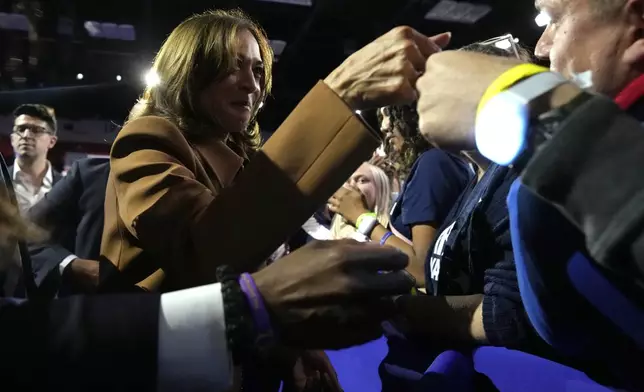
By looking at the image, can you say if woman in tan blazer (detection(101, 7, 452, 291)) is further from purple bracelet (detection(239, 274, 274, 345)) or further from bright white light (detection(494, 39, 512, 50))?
bright white light (detection(494, 39, 512, 50))

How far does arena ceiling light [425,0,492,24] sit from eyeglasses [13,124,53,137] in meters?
4.94

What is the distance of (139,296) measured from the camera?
64 centimetres

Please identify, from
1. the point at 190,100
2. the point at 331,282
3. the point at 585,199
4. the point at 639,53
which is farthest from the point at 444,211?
the point at 585,199

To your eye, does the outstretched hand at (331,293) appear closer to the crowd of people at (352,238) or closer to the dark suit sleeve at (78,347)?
the crowd of people at (352,238)

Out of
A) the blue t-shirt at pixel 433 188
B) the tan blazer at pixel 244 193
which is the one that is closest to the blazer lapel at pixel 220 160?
the tan blazer at pixel 244 193

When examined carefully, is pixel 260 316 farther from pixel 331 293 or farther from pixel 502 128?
pixel 502 128

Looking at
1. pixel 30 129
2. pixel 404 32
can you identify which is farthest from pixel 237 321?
pixel 30 129

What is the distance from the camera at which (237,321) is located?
2.06 feet

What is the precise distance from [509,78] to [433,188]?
122 cm

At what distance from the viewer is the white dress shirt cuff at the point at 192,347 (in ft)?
2.00

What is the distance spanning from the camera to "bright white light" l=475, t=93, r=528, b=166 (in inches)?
22.2

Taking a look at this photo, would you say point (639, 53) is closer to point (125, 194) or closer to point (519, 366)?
point (519, 366)

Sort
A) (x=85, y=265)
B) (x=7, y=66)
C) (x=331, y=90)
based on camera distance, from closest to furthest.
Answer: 1. (x=331, y=90)
2. (x=7, y=66)
3. (x=85, y=265)

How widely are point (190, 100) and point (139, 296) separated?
65cm
